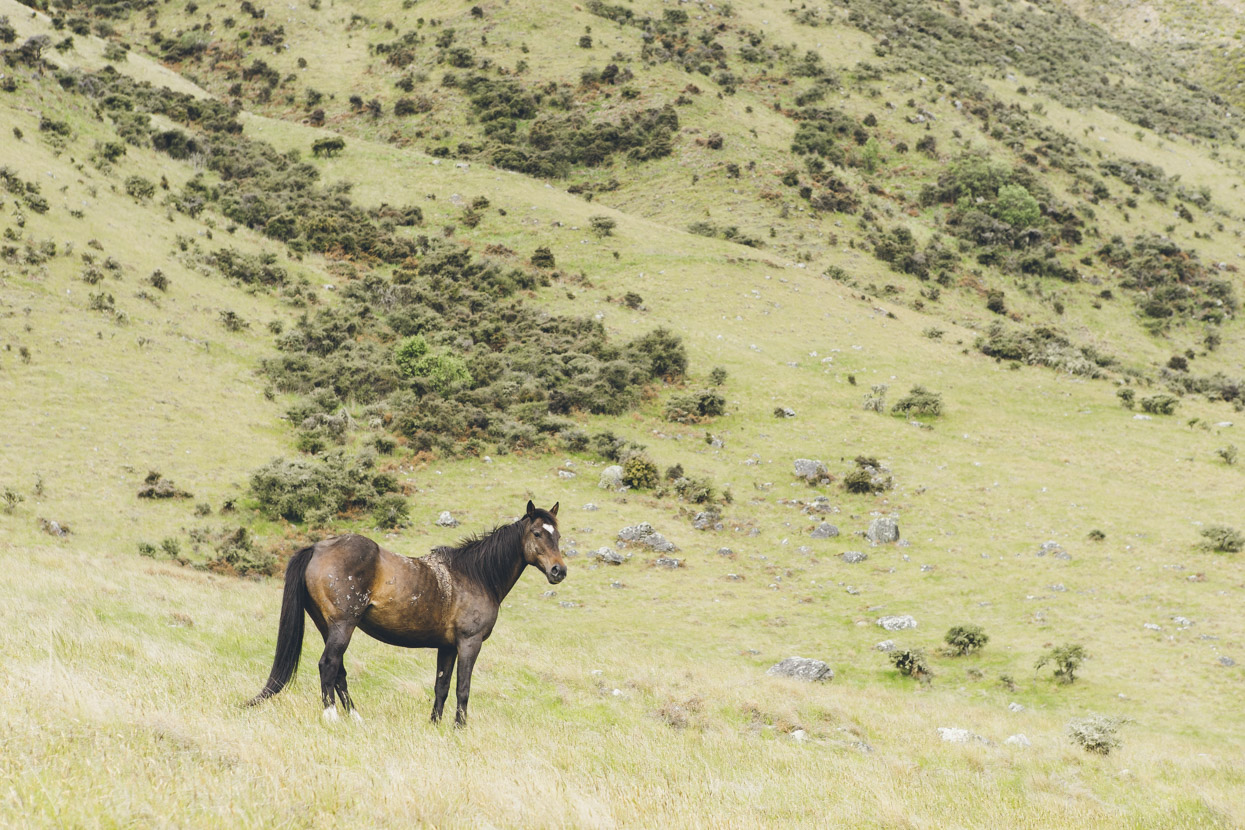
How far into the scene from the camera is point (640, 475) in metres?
32.3

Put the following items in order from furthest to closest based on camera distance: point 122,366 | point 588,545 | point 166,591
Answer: point 122,366, point 588,545, point 166,591

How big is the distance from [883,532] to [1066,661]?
10.0 m

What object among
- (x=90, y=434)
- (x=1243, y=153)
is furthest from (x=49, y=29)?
(x=1243, y=153)

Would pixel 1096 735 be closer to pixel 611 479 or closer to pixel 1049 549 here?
pixel 1049 549

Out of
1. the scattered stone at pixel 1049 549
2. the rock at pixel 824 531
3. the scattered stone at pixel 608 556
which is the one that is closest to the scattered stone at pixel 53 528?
the scattered stone at pixel 608 556

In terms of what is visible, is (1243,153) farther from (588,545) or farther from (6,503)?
(6,503)

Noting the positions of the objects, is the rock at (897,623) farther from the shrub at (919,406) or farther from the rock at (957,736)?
the shrub at (919,406)

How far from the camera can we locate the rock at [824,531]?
2912 cm

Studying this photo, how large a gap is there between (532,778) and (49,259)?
42112 millimetres

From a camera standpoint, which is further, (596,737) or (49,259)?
(49,259)

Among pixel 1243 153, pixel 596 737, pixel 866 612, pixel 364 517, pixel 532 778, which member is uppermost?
pixel 1243 153

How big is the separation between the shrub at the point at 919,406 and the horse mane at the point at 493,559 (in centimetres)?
3505

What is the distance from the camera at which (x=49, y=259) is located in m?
36.8

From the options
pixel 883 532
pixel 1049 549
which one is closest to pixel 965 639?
pixel 883 532
